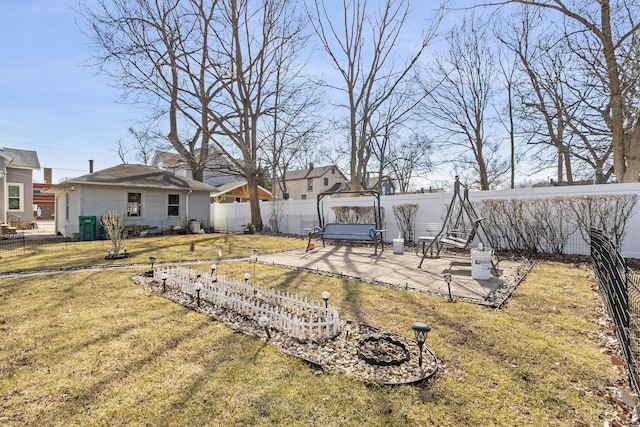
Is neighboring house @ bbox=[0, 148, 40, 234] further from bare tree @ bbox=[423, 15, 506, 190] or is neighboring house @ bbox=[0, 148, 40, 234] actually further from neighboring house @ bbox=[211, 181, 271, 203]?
bare tree @ bbox=[423, 15, 506, 190]

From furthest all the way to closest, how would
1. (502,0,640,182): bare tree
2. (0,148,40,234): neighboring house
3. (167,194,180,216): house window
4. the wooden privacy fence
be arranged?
(0,148,40,234): neighboring house, (167,194,180,216): house window, (502,0,640,182): bare tree, the wooden privacy fence

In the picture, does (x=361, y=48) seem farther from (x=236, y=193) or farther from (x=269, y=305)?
(x=236, y=193)

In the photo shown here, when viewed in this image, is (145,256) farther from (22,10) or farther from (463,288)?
(463,288)

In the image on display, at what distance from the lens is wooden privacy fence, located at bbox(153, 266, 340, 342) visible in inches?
133

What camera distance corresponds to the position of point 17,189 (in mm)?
18922

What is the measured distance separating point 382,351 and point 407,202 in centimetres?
946

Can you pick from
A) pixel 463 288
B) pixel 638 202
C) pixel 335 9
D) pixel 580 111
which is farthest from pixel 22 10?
pixel 580 111

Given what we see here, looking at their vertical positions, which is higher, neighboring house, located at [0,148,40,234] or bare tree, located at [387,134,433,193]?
bare tree, located at [387,134,433,193]

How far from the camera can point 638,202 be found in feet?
24.2

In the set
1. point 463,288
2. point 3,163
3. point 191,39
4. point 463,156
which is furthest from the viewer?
point 463,156

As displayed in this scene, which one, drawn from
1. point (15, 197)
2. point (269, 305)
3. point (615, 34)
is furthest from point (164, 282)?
point (15, 197)

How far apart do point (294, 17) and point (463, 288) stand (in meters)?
16.1

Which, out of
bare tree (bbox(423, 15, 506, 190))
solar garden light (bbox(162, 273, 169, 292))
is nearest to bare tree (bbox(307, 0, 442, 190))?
bare tree (bbox(423, 15, 506, 190))

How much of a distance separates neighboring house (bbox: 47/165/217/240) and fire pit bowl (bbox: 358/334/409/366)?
50.4ft
